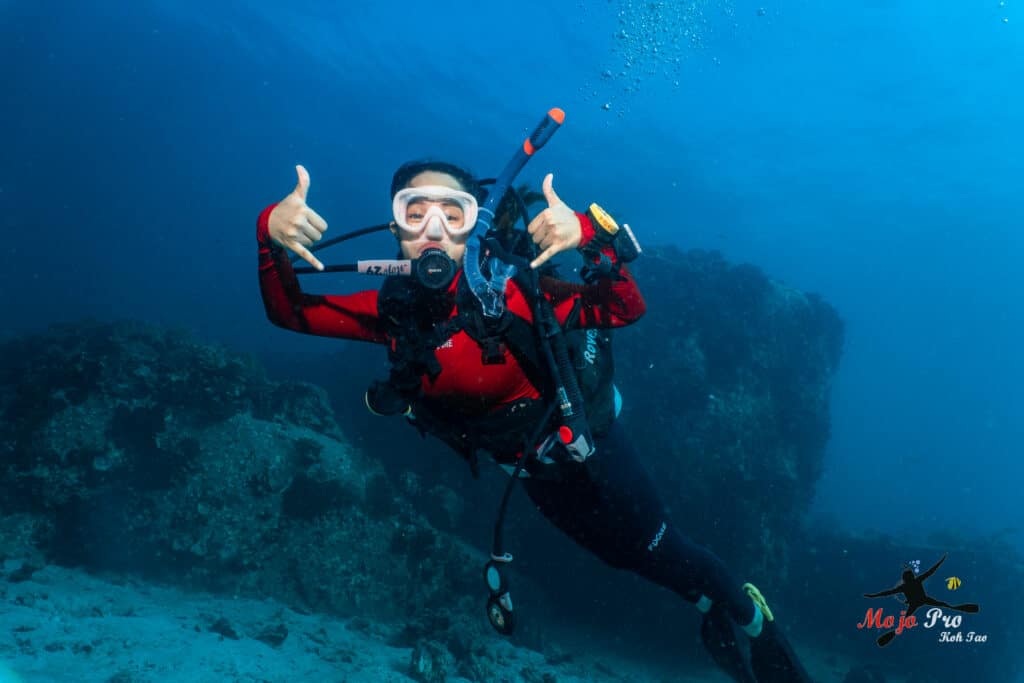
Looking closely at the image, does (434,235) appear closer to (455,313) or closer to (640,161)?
(455,313)

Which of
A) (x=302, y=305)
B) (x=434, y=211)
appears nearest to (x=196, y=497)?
(x=302, y=305)

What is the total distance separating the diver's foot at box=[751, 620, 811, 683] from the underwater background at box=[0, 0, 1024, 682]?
4.44m

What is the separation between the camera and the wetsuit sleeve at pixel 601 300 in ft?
9.22

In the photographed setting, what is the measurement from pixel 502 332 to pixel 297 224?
3.93 feet

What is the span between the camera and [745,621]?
13.7 feet

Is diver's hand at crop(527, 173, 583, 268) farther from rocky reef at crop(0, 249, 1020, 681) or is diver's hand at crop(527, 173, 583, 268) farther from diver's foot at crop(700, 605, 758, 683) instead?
rocky reef at crop(0, 249, 1020, 681)

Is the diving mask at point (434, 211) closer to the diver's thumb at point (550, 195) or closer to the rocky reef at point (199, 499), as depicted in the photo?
the diver's thumb at point (550, 195)

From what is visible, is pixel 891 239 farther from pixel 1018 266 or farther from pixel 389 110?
pixel 389 110

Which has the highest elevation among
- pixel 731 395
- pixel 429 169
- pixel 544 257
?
pixel 731 395

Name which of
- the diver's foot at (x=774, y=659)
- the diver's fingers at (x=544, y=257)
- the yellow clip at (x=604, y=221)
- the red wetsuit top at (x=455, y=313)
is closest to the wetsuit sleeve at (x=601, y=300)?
the red wetsuit top at (x=455, y=313)

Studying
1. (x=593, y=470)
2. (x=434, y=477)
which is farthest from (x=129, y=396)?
(x=593, y=470)

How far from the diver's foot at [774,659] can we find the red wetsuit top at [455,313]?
10.7 feet

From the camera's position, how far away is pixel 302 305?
9.60 feet

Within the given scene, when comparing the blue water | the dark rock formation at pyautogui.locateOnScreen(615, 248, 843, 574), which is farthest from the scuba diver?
the dark rock formation at pyautogui.locateOnScreen(615, 248, 843, 574)
